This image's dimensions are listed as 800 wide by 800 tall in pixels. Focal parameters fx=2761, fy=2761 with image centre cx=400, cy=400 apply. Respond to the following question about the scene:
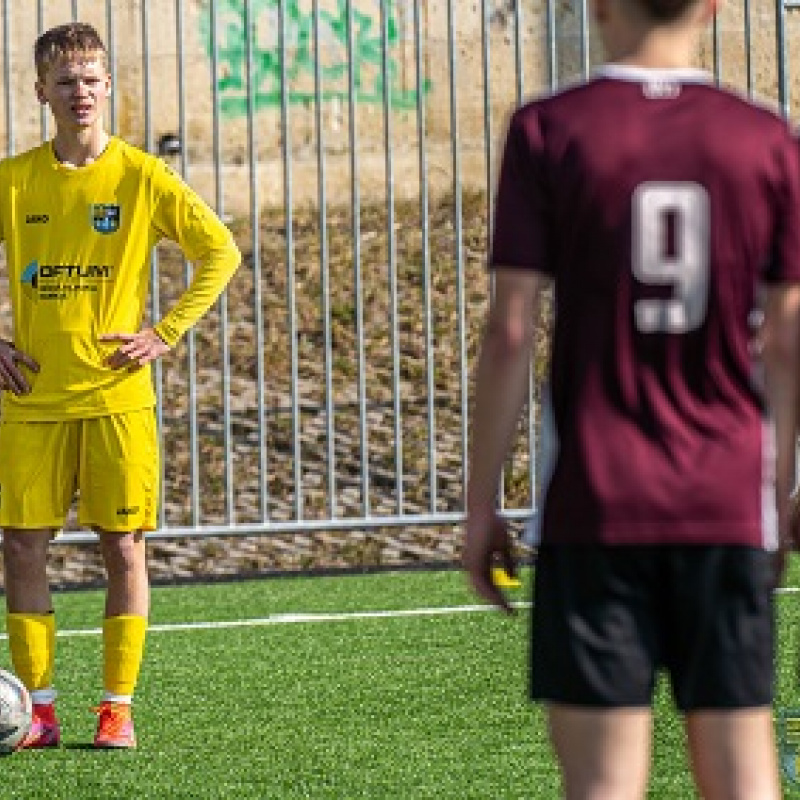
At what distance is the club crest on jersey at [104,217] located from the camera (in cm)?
687

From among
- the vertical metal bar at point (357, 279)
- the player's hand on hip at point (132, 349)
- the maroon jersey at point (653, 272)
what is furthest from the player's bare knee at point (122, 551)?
the vertical metal bar at point (357, 279)

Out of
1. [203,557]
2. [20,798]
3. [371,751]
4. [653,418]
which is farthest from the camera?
[203,557]

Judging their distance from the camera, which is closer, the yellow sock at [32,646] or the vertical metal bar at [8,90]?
the yellow sock at [32,646]

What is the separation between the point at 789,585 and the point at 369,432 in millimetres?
3926

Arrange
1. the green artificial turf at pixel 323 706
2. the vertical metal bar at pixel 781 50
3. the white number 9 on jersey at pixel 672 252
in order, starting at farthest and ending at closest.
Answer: the vertical metal bar at pixel 781 50, the green artificial turf at pixel 323 706, the white number 9 on jersey at pixel 672 252

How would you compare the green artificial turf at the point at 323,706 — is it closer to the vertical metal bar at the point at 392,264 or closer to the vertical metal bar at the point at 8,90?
the vertical metal bar at the point at 392,264

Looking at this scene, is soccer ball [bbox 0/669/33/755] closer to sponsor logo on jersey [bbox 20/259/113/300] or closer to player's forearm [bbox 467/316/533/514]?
sponsor logo on jersey [bbox 20/259/113/300]

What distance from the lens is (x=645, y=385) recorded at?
357 centimetres

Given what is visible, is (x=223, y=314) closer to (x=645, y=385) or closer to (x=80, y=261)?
(x=80, y=261)

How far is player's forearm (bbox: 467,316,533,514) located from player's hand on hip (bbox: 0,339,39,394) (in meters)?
3.37

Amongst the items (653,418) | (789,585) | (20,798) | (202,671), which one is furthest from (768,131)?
(789,585)

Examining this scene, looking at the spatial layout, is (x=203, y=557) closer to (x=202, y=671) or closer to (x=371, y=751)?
(x=202, y=671)

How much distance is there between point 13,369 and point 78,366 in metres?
0.16

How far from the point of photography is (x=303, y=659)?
8547 millimetres
